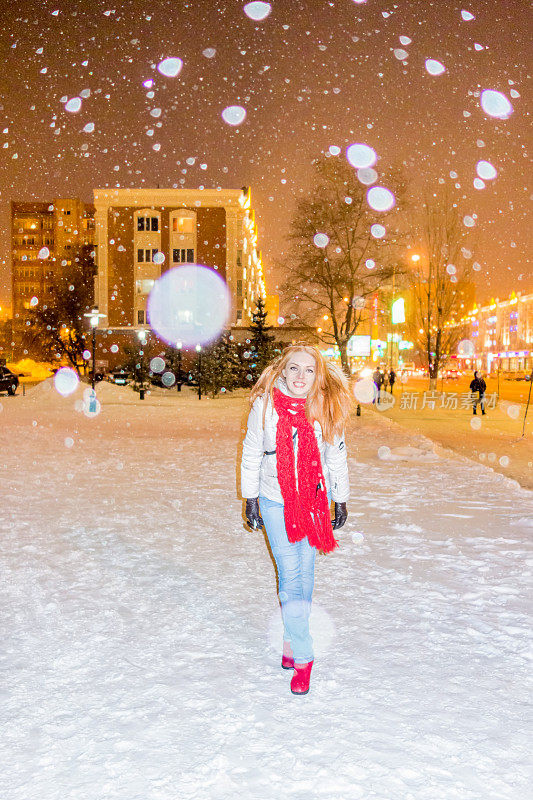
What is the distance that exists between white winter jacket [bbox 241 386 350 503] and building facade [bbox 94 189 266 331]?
51126 millimetres

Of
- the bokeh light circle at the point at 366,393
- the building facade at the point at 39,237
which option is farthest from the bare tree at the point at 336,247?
the building facade at the point at 39,237

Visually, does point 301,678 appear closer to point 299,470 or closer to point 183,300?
point 299,470

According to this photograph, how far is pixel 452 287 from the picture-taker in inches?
1624

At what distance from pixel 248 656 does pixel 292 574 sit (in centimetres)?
68

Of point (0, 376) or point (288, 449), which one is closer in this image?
point (288, 449)

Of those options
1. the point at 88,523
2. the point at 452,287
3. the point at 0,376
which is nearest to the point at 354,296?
the point at 452,287

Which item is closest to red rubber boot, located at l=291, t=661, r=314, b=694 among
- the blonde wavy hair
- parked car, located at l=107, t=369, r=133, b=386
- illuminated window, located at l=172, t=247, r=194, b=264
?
the blonde wavy hair

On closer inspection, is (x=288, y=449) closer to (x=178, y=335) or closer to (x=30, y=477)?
(x=30, y=477)

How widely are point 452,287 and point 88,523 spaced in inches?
1451

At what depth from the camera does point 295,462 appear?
3.76m

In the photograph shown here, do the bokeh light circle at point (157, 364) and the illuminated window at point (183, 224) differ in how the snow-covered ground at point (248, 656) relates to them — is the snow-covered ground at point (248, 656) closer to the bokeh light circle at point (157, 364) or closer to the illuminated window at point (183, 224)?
the bokeh light circle at point (157, 364)

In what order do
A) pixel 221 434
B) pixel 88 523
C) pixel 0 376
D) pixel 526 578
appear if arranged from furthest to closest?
1. pixel 0 376
2. pixel 221 434
3. pixel 88 523
4. pixel 526 578

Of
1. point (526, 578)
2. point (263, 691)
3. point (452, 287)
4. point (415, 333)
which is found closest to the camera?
point (263, 691)

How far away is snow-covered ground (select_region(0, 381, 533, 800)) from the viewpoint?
9.46 ft
